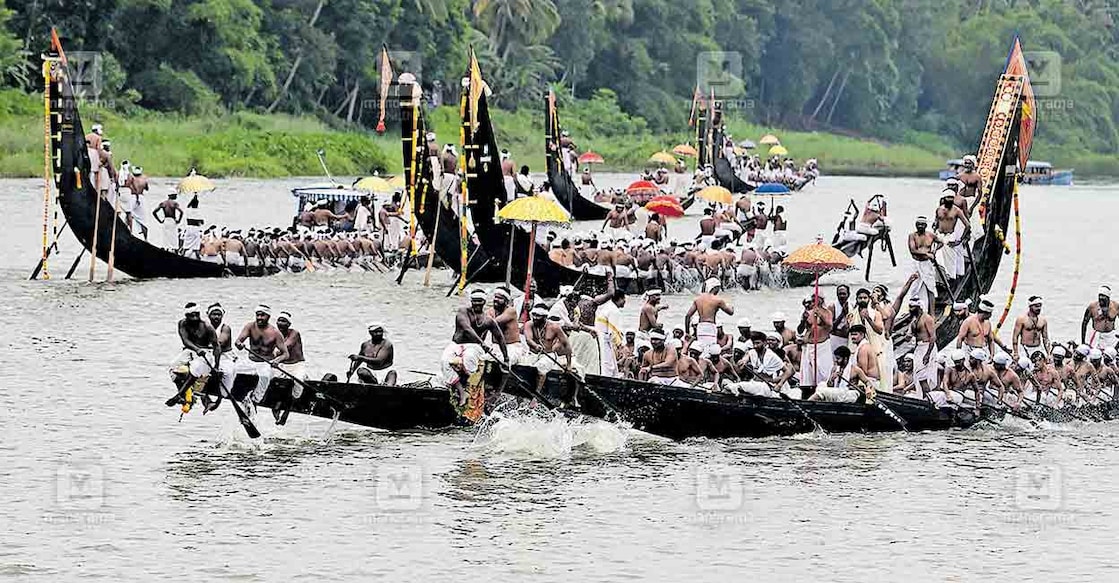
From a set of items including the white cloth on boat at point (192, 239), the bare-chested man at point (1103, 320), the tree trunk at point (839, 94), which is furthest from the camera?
the tree trunk at point (839, 94)

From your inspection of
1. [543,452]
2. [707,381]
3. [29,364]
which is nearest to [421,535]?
[543,452]

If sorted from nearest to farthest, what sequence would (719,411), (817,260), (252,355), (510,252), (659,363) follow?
(252,355)
(719,411)
(659,363)
(817,260)
(510,252)

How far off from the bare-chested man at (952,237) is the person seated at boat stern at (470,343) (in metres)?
7.94

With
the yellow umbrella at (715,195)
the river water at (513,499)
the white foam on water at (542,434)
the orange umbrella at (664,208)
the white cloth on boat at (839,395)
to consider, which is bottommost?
the river water at (513,499)

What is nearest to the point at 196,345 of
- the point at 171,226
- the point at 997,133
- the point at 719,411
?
the point at 719,411

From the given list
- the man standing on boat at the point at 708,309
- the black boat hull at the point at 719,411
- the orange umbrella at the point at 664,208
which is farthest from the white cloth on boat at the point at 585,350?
the orange umbrella at the point at 664,208

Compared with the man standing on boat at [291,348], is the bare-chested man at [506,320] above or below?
above

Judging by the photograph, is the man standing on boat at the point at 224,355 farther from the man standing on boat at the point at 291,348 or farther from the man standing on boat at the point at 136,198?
the man standing on boat at the point at 136,198

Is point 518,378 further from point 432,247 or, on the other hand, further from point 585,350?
point 432,247

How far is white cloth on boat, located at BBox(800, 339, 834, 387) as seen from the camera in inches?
806

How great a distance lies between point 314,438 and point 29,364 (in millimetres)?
6940

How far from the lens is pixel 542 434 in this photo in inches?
746

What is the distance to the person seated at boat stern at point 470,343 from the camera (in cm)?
1834

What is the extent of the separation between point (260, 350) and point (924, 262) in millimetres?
8954
